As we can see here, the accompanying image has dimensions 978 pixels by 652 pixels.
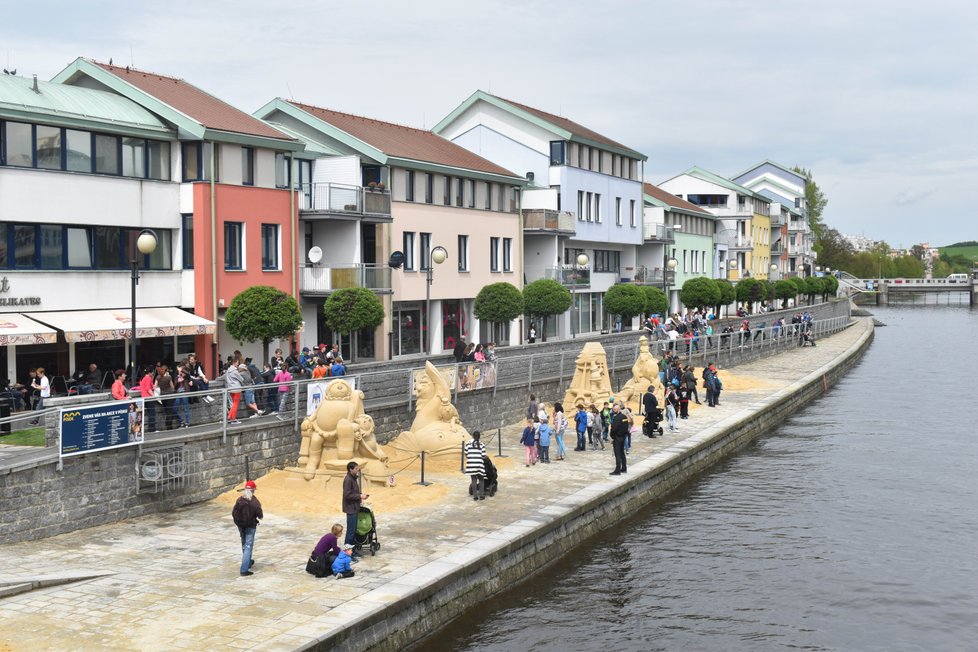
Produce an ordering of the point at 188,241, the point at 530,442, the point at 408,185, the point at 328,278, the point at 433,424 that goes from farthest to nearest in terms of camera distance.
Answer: the point at 408,185
the point at 328,278
the point at 188,241
the point at 530,442
the point at 433,424

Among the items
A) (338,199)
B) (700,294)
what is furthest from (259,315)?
(700,294)

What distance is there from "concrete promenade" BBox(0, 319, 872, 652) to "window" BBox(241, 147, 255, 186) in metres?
16.7

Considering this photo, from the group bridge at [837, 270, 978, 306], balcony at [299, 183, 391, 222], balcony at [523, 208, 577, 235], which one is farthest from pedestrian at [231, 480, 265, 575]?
bridge at [837, 270, 978, 306]

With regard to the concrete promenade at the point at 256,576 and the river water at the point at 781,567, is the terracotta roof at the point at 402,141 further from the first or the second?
the concrete promenade at the point at 256,576

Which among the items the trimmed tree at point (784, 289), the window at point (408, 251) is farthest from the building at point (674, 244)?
the window at point (408, 251)

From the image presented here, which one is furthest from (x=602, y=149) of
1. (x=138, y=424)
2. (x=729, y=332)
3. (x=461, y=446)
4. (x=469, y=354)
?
(x=138, y=424)

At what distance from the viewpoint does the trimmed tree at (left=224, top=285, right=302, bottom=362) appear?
32.4 m

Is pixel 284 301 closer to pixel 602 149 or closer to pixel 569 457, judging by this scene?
pixel 569 457

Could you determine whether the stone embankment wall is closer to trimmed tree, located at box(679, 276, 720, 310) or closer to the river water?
the river water

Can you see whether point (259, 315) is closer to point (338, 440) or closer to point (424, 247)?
point (338, 440)

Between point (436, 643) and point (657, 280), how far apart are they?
60.3 m

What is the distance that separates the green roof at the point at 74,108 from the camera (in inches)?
1193

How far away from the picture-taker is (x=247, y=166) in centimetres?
3728

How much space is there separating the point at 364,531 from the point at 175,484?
213 inches
